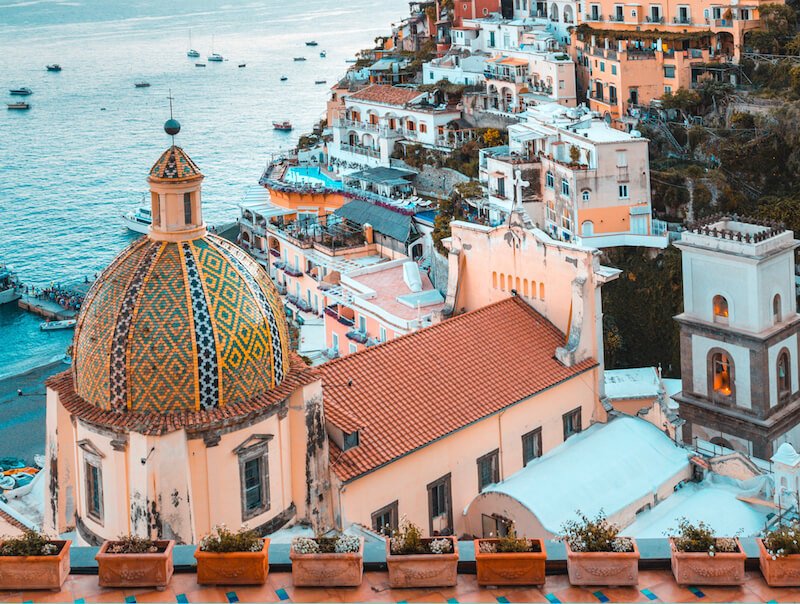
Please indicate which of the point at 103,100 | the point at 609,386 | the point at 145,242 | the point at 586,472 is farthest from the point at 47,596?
the point at 103,100

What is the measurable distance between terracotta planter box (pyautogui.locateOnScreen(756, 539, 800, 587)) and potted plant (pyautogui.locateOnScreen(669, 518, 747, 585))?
0.32 metres

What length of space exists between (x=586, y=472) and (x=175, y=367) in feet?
33.6

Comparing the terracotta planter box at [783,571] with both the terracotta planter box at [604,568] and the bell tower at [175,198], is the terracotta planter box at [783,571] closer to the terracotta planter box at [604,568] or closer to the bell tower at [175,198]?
the terracotta planter box at [604,568]

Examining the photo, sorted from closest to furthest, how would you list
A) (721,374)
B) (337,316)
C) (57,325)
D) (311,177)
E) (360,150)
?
(721,374) < (337,316) < (57,325) < (311,177) < (360,150)

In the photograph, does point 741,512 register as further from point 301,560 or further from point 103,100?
point 103,100

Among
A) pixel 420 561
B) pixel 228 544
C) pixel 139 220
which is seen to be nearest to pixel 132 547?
pixel 228 544

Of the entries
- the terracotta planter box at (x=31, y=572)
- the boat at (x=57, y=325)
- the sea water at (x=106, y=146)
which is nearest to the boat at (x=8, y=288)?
the sea water at (x=106, y=146)

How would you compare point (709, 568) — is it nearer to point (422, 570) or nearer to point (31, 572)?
point (422, 570)

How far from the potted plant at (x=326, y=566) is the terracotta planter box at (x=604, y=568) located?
8.70 feet

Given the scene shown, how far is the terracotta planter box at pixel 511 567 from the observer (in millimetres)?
16203

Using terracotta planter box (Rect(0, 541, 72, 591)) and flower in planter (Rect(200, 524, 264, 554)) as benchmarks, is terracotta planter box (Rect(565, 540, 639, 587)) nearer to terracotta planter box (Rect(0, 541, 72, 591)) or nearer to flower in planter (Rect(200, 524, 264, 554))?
flower in planter (Rect(200, 524, 264, 554))

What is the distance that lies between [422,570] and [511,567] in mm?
1105

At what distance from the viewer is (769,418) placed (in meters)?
37.5

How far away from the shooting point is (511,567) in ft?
53.4
